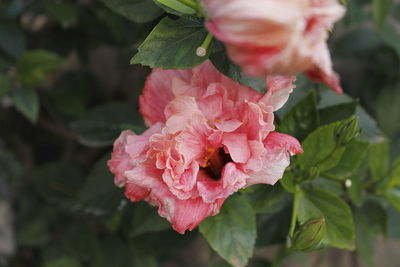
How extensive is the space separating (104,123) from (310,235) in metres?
0.45

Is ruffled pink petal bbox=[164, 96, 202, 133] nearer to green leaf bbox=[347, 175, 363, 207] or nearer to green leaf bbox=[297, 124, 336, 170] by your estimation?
green leaf bbox=[297, 124, 336, 170]

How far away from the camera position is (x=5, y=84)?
86cm

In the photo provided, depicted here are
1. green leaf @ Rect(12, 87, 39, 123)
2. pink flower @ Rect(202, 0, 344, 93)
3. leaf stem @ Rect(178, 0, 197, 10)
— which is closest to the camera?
pink flower @ Rect(202, 0, 344, 93)

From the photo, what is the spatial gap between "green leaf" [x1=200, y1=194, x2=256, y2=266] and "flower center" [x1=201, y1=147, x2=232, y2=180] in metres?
0.06

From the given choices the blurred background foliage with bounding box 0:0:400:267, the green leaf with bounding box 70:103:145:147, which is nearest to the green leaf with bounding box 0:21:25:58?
the blurred background foliage with bounding box 0:0:400:267

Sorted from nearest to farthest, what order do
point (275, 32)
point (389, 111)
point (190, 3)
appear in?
point (275, 32), point (190, 3), point (389, 111)

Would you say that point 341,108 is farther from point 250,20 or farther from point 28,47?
point 28,47

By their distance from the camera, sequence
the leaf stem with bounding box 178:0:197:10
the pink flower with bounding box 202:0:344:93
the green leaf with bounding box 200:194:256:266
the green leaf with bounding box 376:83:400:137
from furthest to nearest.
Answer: the green leaf with bounding box 376:83:400:137 < the green leaf with bounding box 200:194:256:266 < the leaf stem with bounding box 178:0:197:10 < the pink flower with bounding box 202:0:344:93

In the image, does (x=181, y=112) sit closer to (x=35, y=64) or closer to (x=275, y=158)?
(x=275, y=158)

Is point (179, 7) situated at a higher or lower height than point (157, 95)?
higher

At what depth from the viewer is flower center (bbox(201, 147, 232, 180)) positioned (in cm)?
54

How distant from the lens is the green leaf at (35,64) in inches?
34.1

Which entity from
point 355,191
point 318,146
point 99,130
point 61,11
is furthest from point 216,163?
point 61,11

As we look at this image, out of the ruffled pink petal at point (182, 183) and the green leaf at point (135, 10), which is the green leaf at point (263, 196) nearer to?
the ruffled pink petal at point (182, 183)
